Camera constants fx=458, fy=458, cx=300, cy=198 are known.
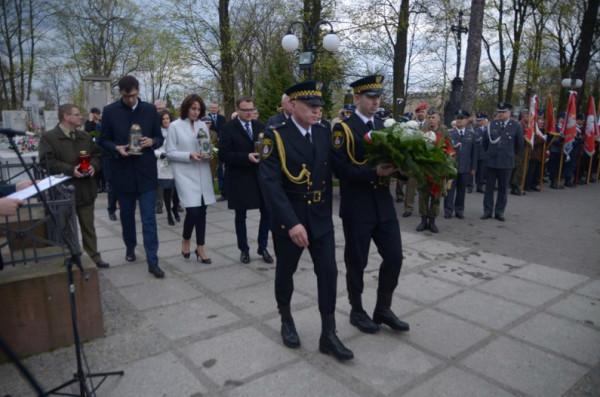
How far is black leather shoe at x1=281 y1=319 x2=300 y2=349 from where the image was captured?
3.63m

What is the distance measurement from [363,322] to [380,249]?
0.66 m

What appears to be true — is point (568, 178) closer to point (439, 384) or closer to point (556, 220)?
point (556, 220)

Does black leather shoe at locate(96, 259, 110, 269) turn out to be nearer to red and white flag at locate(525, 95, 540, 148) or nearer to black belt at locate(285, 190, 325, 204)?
black belt at locate(285, 190, 325, 204)

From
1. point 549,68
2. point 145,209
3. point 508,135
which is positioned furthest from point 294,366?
point 549,68

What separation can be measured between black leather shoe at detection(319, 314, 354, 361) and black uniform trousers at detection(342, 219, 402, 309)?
0.52 metres

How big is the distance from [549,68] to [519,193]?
80.6 feet

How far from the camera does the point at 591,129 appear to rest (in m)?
14.1

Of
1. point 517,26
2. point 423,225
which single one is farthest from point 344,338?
point 517,26

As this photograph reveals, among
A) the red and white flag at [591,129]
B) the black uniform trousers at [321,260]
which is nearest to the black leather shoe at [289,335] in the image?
the black uniform trousers at [321,260]

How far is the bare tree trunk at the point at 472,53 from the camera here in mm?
12477

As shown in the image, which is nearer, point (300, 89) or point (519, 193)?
point (300, 89)

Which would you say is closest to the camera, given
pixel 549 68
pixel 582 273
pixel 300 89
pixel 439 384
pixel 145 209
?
pixel 439 384

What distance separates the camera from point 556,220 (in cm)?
902

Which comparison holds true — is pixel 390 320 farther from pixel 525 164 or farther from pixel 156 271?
pixel 525 164
